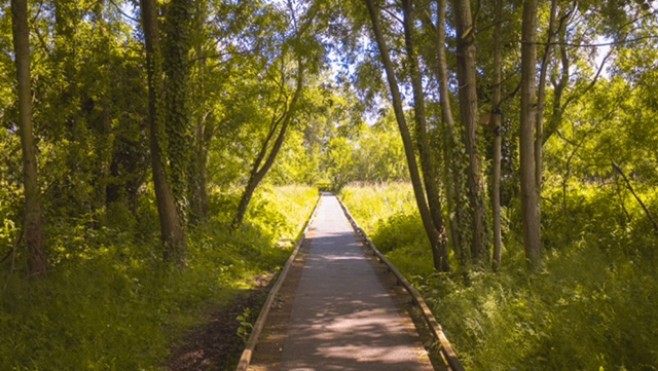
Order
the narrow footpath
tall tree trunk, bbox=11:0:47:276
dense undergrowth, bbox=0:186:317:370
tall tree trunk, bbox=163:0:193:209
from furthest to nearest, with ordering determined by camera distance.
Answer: tall tree trunk, bbox=163:0:193:209, tall tree trunk, bbox=11:0:47:276, dense undergrowth, bbox=0:186:317:370, the narrow footpath

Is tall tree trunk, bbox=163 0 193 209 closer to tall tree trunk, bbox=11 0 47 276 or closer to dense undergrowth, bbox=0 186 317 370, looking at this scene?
dense undergrowth, bbox=0 186 317 370

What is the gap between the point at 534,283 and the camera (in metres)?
8.95

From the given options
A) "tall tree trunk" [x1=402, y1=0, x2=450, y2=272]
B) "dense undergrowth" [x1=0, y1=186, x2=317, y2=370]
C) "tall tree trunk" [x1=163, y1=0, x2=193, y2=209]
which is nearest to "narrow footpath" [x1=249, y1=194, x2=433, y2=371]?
"dense undergrowth" [x1=0, y1=186, x2=317, y2=370]

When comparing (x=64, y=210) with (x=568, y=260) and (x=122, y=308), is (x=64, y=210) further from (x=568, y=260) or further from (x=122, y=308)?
(x=568, y=260)

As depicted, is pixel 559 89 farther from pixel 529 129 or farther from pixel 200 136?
pixel 200 136

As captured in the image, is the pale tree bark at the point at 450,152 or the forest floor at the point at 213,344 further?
the pale tree bark at the point at 450,152

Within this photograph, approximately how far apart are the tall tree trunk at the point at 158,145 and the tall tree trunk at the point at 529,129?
7141mm

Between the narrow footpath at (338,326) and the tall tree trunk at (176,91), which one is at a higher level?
the tall tree trunk at (176,91)

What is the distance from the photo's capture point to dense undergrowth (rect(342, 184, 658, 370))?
5.46m

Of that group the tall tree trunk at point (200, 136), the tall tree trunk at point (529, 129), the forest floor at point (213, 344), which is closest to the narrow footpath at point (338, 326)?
the forest floor at point (213, 344)

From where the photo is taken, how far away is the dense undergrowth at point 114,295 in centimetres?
687

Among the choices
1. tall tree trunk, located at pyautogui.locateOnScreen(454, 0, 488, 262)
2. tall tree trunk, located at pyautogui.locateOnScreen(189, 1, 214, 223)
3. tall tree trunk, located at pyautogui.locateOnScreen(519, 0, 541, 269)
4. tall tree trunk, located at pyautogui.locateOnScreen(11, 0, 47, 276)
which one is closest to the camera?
tall tree trunk, located at pyautogui.locateOnScreen(11, 0, 47, 276)

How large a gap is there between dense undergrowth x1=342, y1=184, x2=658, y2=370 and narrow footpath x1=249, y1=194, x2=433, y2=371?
2.40 feet

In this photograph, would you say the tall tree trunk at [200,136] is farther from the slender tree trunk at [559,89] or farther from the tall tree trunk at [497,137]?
the slender tree trunk at [559,89]
